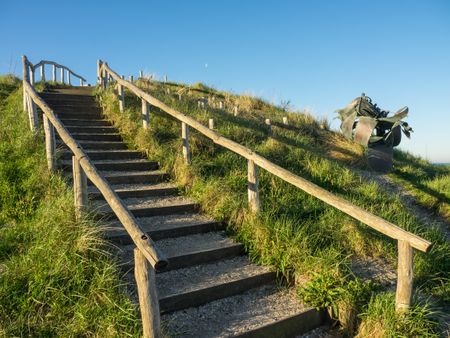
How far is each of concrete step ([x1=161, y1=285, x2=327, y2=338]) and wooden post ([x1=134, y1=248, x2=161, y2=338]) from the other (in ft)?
1.69

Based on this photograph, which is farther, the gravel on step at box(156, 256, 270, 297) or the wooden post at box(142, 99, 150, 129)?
the wooden post at box(142, 99, 150, 129)

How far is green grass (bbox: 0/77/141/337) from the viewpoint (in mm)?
3346

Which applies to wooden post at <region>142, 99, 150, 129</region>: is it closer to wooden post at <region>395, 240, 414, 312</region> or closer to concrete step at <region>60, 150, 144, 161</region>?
concrete step at <region>60, 150, 144, 161</region>

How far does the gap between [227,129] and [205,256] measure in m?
5.02

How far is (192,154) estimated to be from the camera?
7559 mm

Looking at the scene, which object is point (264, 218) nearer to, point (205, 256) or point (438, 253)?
point (205, 256)

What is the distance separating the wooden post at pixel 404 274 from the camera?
3.67m

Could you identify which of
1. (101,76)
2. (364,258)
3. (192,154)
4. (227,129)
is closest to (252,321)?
(364,258)

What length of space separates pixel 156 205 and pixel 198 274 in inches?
66.0

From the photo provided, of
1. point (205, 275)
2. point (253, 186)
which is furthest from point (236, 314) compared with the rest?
point (253, 186)

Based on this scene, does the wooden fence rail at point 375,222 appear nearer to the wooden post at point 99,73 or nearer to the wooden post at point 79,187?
the wooden post at point 79,187

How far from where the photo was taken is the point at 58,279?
3666mm

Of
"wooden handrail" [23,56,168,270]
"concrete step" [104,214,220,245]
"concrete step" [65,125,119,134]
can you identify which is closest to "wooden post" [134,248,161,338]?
"wooden handrail" [23,56,168,270]

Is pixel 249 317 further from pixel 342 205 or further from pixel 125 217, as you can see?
pixel 125 217
